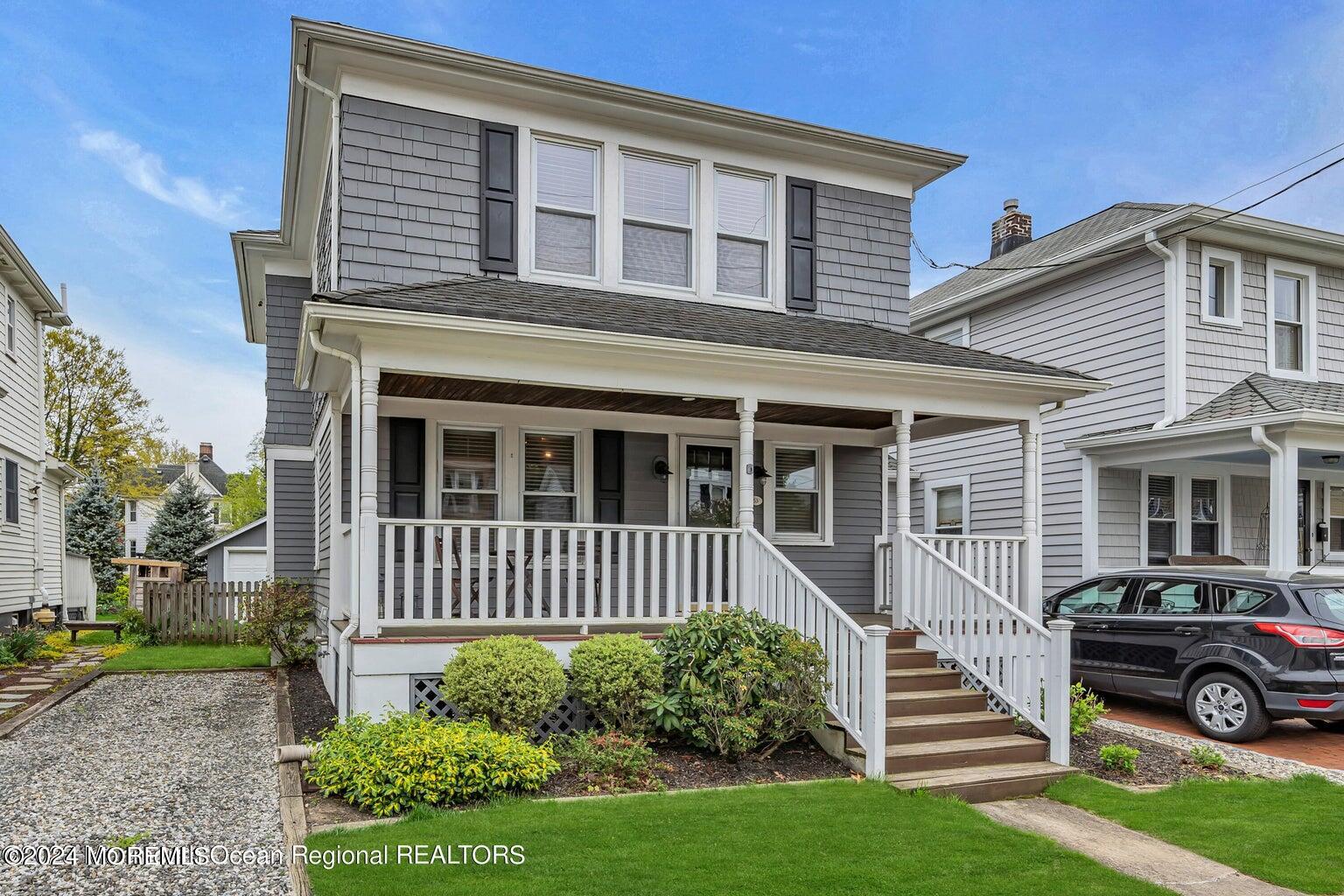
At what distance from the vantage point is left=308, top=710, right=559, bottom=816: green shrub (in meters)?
5.58

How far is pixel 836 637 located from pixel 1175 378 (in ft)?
27.0

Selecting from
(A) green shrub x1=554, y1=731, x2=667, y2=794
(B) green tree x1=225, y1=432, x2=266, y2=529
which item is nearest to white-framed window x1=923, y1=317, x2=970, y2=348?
(A) green shrub x1=554, y1=731, x2=667, y2=794

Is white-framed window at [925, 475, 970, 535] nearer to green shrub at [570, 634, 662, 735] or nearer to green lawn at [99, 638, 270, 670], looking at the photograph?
green shrub at [570, 634, 662, 735]

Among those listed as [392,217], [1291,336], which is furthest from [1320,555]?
[392,217]

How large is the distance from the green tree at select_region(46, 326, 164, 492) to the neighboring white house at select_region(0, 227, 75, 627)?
11.8 m

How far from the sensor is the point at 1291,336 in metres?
13.8

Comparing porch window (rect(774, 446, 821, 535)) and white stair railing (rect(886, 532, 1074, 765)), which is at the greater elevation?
porch window (rect(774, 446, 821, 535))

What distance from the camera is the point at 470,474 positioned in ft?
30.5

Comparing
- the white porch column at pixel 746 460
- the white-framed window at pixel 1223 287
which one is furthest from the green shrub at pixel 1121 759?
the white-framed window at pixel 1223 287

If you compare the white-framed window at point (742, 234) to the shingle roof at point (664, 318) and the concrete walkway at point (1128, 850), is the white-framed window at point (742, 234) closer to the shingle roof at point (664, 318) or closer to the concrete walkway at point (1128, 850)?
the shingle roof at point (664, 318)

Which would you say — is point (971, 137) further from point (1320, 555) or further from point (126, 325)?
point (126, 325)

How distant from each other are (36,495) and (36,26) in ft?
29.0

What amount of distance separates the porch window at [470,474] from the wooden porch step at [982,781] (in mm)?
4775

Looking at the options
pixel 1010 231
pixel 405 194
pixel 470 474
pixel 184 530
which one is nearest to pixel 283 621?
pixel 470 474
